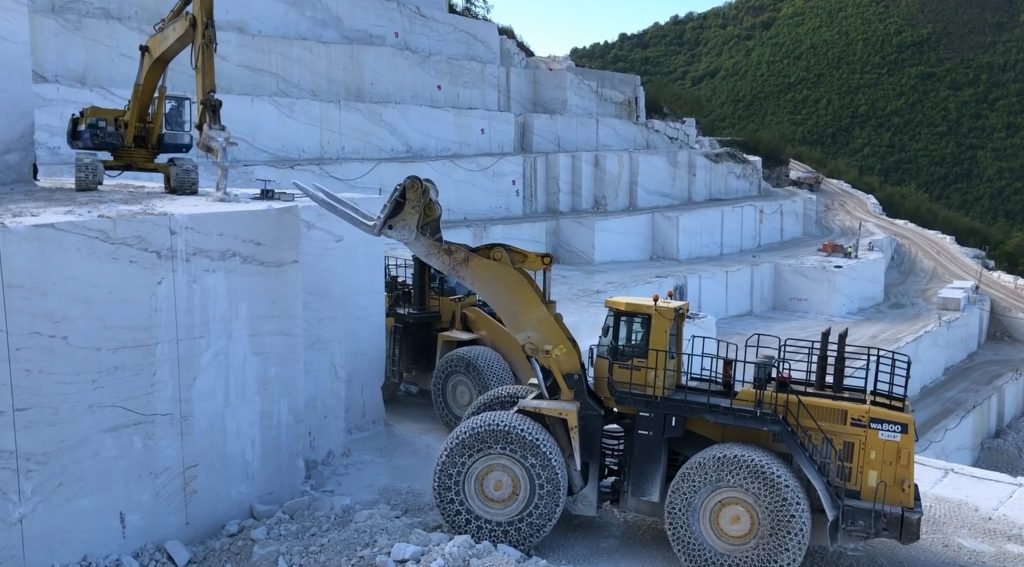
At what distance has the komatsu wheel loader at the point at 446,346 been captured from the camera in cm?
1062

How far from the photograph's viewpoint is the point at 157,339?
6863 mm

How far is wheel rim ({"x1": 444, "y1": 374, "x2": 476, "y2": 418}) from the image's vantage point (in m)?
10.6

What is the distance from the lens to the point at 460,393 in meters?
10.7

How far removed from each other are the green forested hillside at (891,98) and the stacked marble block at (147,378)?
3674 cm

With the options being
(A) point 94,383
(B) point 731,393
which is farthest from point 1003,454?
(A) point 94,383

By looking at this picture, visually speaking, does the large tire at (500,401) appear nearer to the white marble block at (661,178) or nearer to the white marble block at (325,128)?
the white marble block at (325,128)

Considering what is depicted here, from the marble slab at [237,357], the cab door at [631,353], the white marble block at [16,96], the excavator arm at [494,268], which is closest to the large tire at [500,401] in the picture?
the excavator arm at [494,268]

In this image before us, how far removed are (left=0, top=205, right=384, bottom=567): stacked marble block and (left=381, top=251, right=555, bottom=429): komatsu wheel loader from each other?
219cm

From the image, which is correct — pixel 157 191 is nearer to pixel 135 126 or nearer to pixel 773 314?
pixel 135 126

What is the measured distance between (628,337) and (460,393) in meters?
3.80

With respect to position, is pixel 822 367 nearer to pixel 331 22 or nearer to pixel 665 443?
pixel 665 443

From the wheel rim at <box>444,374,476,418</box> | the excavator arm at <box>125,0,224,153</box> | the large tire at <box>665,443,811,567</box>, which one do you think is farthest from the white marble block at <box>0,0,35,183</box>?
the large tire at <box>665,443,811,567</box>

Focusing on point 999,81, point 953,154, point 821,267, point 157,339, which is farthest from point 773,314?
point 999,81

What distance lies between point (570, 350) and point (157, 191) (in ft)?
18.7
